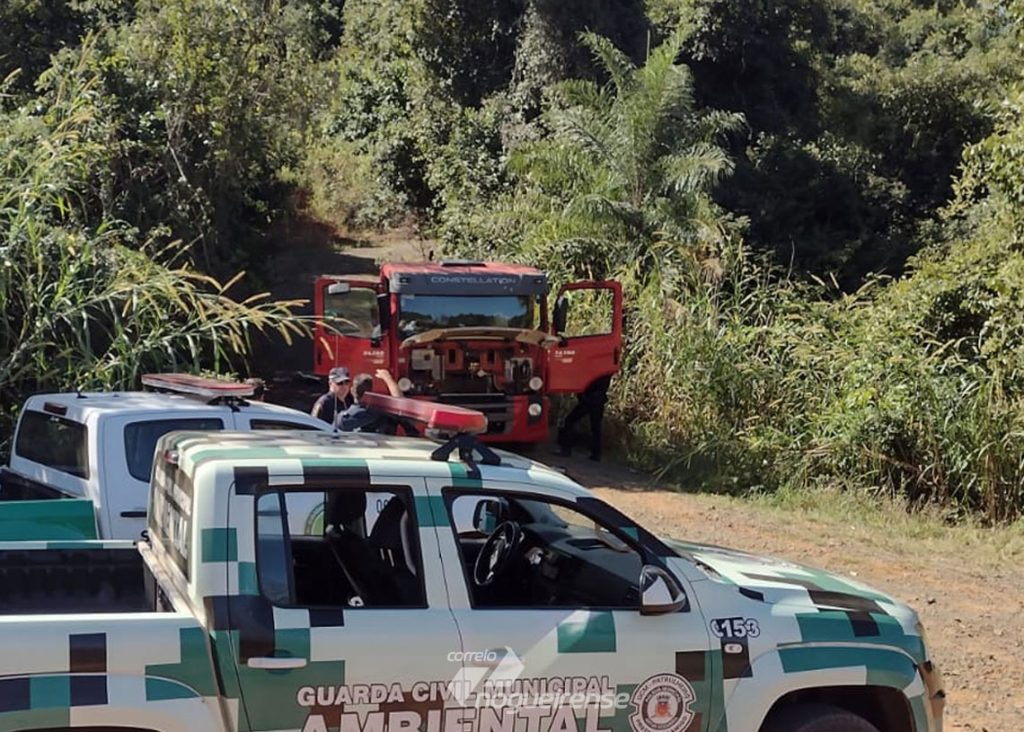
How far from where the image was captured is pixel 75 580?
500cm

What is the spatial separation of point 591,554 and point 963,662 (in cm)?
443

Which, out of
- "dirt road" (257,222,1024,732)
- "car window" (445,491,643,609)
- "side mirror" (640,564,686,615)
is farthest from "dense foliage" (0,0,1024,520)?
"side mirror" (640,564,686,615)

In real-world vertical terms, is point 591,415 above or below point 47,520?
below

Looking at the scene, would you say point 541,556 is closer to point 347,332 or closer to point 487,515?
point 487,515

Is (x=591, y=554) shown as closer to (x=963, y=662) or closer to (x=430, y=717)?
(x=430, y=717)

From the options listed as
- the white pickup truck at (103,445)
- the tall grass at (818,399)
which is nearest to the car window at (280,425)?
the white pickup truck at (103,445)

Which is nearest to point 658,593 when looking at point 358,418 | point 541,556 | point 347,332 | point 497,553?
point 541,556

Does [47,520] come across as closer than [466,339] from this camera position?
Yes

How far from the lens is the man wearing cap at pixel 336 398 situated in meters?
9.77

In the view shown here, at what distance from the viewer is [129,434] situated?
752 cm

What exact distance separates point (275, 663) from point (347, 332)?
10.2 metres

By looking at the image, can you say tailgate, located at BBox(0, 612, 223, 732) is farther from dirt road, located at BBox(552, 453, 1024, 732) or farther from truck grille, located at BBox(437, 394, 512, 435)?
truck grille, located at BBox(437, 394, 512, 435)

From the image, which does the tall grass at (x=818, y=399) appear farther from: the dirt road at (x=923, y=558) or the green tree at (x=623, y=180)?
the green tree at (x=623, y=180)

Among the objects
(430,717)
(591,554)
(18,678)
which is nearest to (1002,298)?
(591,554)
